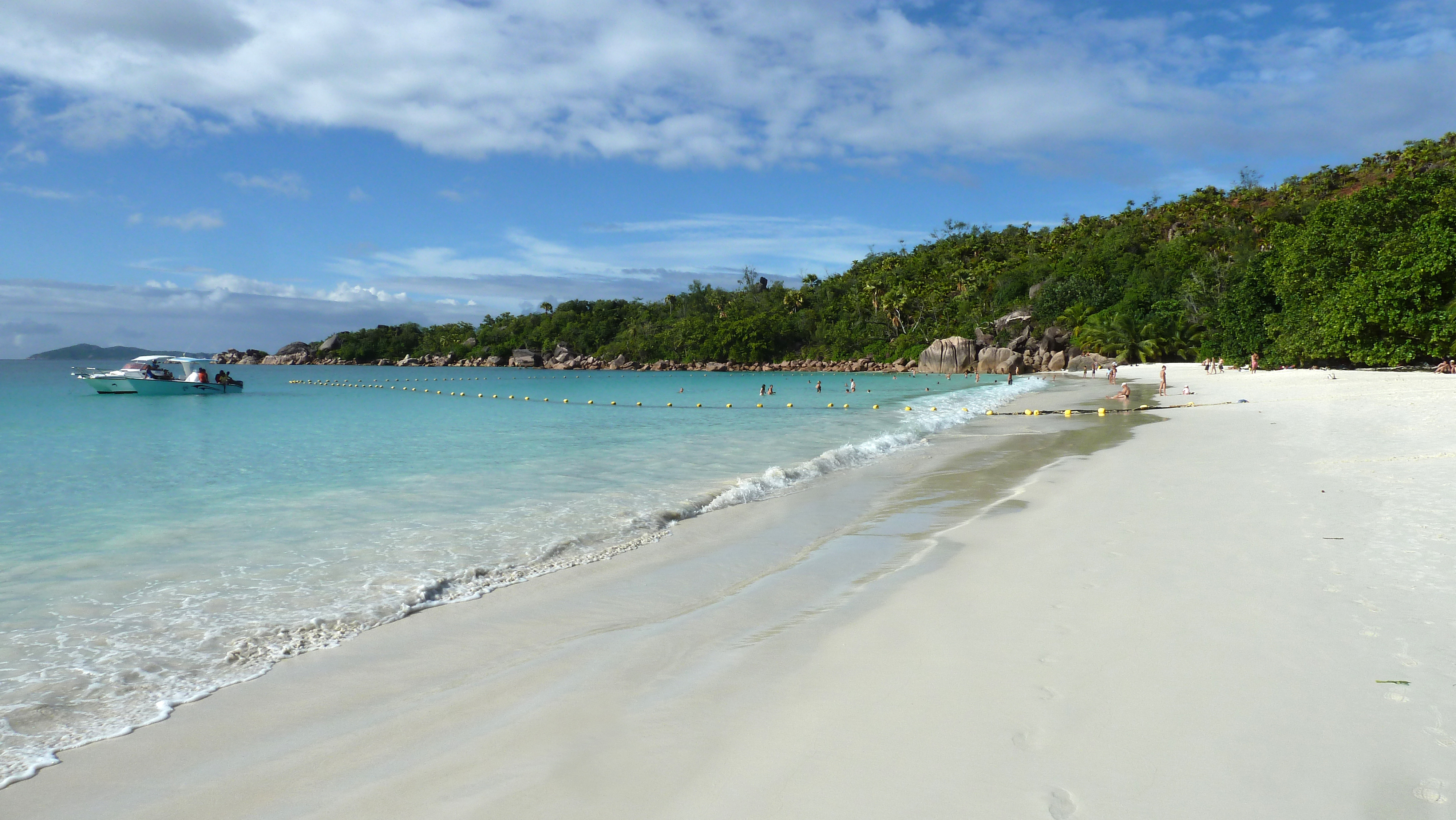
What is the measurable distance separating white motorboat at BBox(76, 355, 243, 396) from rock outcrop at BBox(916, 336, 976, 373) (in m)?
58.8

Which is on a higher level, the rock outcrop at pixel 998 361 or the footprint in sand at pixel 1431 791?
the rock outcrop at pixel 998 361

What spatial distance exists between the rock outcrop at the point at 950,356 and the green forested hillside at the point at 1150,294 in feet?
11.3

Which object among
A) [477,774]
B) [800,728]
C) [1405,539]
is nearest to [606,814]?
[477,774]

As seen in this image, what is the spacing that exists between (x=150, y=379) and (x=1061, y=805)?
2027 inches

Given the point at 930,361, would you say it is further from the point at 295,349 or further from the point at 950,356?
the point at 295,349

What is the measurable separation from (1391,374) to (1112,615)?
1359 inches

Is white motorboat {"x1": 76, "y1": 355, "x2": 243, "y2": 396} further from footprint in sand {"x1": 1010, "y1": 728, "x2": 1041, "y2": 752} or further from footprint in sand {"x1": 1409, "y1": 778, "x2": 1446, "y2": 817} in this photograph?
footprint in sand {"x1": 1409, "y1": 778, "x2": 1446, "y2": 817}

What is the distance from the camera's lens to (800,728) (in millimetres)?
3537

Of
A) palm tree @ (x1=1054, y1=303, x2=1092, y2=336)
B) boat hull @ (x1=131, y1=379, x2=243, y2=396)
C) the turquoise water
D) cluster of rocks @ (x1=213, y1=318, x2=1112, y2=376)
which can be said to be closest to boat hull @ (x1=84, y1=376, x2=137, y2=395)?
boat hull @ (x1=131, y1=379, x2=243, y2=396)

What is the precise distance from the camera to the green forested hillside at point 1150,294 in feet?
102

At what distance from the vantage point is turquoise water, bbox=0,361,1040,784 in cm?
503

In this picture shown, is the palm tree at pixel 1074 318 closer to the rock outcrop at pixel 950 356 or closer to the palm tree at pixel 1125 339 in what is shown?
the palm tree at pixel 1125 339

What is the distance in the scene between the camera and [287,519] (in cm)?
1006

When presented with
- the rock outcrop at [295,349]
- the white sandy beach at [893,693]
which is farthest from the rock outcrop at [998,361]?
the rock outcrop at [295,349]
